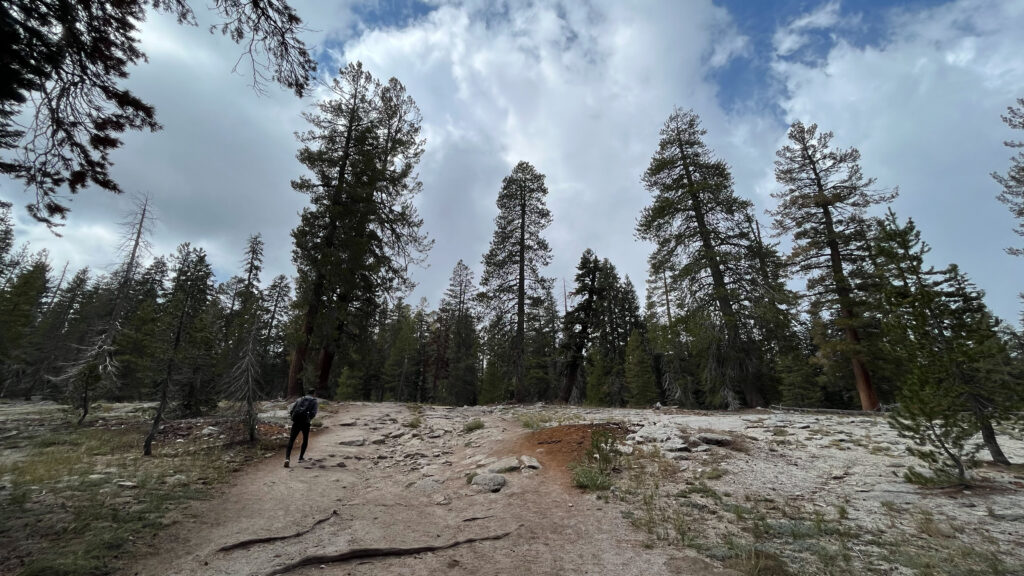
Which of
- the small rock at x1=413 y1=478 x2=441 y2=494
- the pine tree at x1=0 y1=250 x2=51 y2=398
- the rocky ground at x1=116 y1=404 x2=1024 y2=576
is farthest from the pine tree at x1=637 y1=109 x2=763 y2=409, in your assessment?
the pine tree at x1=0 y1=250 x2=51 y2=398

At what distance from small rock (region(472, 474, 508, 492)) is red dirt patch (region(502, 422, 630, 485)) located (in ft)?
2.97

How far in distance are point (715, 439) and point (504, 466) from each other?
186 inches

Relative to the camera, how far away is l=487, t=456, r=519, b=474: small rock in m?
7.54

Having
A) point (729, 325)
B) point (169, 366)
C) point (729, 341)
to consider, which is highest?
point (729, 325)

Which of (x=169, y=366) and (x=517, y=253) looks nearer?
(x=169, y=366)

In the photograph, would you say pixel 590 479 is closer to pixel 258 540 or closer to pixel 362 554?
pixel 362 554

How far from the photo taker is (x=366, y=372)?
42.9 meters

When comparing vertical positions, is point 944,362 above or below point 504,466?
above

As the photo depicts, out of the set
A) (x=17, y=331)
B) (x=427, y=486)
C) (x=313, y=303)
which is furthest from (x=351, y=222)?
(x=17, y=331)

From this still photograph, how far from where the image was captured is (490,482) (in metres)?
6.87

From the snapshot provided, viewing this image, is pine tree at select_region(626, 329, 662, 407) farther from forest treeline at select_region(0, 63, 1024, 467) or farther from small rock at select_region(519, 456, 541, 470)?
small rock at select_region(519, 456, 541, 470)

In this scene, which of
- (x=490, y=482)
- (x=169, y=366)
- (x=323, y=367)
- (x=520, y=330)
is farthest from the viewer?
(x=520, y=330)

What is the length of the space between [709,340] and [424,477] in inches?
517

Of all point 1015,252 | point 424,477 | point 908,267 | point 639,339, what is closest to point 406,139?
point 424,477
